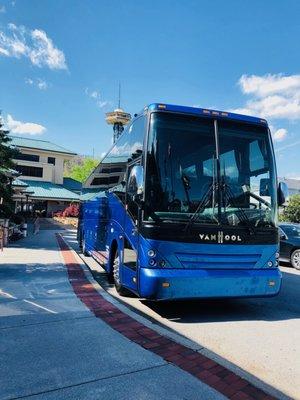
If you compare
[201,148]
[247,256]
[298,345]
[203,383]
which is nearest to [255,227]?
[247,256]

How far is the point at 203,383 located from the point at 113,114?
63882mm

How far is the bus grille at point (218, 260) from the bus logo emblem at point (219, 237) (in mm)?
229

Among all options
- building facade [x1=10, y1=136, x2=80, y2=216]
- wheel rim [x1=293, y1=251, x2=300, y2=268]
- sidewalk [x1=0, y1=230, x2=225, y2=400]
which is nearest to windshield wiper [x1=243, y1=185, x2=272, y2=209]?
sidewalk [x1=0, y1=230, x2=225, y2=400]

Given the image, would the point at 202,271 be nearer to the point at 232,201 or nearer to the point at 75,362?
the point at 232,201

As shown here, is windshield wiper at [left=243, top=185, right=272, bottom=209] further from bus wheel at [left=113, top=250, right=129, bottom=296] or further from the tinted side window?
bus wheel at [left=113, top=250, right=129, bottom=296]

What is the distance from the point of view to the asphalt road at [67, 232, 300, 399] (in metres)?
4.68

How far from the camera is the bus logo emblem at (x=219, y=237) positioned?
22.1 feet

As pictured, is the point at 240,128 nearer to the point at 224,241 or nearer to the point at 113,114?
the point at 224,241

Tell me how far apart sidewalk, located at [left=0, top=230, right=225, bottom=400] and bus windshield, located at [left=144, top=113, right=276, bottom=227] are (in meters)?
2.07

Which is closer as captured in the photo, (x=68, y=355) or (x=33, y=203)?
(x=68, y=355)

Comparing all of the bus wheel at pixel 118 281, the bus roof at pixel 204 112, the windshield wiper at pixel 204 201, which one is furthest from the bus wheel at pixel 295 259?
the windshield wiper at pixel 204 201

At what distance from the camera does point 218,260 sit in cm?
684

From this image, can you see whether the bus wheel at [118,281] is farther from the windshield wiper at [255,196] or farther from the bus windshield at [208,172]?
the windshield wiper at [255,196]

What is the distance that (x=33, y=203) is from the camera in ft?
183
